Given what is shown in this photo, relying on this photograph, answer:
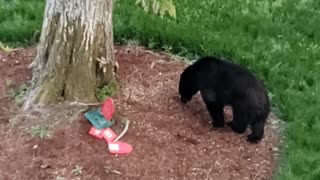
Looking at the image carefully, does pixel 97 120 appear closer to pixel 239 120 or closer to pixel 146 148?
pixel 146 148

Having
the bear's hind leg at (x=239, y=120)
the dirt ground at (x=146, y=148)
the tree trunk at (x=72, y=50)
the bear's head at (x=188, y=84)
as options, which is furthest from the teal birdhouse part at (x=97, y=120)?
the bear's hind leg at (x=239, y=120)

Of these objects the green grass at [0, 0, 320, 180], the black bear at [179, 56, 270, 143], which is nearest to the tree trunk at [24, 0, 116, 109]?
the black bear at [179, 56, 270, 143]

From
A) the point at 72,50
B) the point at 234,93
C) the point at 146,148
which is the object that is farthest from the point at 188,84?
the point at 72,50

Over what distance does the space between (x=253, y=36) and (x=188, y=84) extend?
1.78 meters

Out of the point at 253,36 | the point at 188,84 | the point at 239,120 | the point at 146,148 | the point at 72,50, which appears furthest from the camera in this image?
the point at 253,36

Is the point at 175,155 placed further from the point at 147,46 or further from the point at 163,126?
the point at 147,46

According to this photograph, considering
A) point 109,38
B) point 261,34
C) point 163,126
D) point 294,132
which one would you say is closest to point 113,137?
point 163,126

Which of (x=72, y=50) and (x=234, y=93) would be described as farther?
(x=72, y=50)

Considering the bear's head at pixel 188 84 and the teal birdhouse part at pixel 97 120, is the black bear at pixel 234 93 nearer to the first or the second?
the bear's head at pixel 188 84

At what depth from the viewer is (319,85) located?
695cm

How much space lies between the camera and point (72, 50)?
6.11 m

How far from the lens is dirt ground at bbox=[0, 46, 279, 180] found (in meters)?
5.64

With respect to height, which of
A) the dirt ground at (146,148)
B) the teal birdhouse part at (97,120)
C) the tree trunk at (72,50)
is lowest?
the dirt ground at (146,148)

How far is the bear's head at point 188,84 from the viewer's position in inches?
249
